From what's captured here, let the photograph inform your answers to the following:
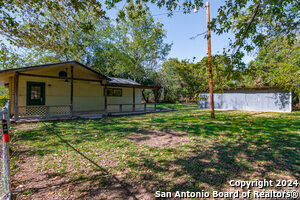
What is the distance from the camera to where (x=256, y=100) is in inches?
691

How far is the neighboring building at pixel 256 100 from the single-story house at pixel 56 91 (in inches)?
437

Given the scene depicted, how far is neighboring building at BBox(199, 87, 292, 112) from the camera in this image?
53.2ft

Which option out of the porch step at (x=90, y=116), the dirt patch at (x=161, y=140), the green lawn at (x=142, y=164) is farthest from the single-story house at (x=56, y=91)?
the dirt patch at (x=161, y=140)

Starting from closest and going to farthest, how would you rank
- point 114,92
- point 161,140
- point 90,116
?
point 161,140 < point 90,116 < point 114,92

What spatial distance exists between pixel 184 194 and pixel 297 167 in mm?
3007

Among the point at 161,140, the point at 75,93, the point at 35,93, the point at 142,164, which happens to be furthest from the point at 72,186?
the point at 75,93

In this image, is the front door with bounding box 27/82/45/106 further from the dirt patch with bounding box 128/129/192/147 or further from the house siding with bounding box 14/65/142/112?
the dirt patch with bounding box 128/129/192/147

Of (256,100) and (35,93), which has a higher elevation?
(35,93)

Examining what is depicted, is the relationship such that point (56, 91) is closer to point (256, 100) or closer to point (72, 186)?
point (72, 186)

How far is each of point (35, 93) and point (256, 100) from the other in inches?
881

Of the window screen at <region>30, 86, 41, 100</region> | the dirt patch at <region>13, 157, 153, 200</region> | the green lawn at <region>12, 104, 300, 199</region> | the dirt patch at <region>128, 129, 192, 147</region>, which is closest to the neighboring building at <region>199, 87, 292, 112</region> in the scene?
the dirt patch at <region>128, 129, 192, 147</region>

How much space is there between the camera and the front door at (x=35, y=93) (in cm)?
1089

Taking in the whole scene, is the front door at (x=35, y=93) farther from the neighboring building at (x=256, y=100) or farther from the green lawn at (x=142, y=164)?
the neighboring building at (x=256, y=100)

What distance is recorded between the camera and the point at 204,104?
69.0 ft
